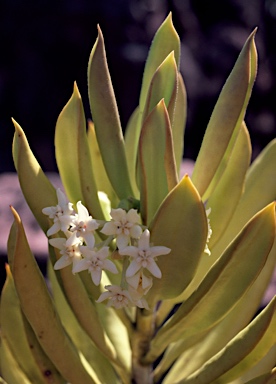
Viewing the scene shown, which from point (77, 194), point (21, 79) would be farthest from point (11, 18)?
point (77, 194)

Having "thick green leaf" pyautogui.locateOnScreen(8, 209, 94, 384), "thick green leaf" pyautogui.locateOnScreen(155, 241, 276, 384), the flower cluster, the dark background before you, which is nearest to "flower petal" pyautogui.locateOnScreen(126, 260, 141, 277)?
the flower cluster

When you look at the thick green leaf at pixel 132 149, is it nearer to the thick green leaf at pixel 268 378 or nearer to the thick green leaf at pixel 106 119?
the thick green leaf at pixel 106 119

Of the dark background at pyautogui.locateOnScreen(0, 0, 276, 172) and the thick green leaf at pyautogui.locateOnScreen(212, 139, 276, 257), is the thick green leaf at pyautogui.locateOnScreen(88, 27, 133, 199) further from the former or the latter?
the dark background at pyautogui.locateOnScreen(0, 0, 276, 172)

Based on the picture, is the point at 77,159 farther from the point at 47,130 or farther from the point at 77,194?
Answer: the point at 47,130

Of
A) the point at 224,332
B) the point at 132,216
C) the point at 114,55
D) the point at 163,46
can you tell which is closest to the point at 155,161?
the point at 132,216

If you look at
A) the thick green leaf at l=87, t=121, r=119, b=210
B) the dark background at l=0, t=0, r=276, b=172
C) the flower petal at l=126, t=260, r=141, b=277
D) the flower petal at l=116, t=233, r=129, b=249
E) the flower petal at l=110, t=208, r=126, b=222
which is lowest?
the dark background at l=0, t=0, r=276, b=172

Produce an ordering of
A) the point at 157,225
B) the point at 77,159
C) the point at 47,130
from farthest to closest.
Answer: the point at 47,130 → the point at 77,159 → the point at 157,225
